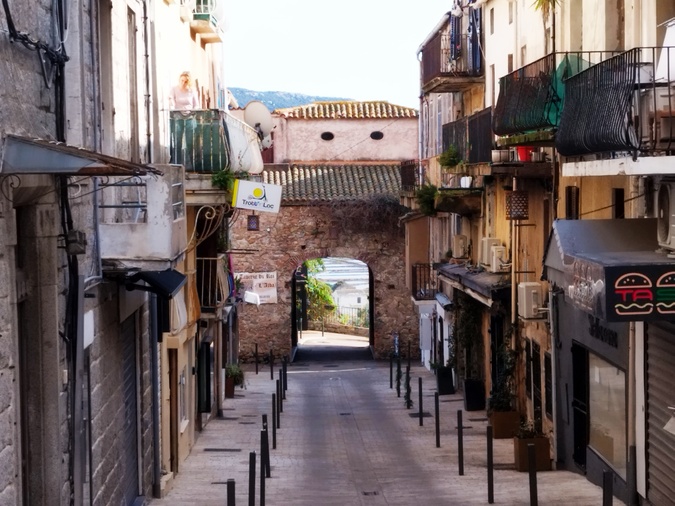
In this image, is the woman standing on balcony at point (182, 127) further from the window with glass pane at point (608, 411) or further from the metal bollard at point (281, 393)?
the metal bollard at point (281, 393)

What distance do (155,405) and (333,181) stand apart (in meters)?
29.6

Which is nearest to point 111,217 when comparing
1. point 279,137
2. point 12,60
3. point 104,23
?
point 104,23

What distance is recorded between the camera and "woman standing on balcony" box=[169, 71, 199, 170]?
59.9 ft

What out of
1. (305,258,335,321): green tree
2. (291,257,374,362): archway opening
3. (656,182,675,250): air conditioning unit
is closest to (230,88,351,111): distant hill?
(291,257,374,362): archway opening

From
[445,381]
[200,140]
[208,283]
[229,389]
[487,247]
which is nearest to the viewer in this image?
[200,140]

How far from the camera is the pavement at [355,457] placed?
16750mm

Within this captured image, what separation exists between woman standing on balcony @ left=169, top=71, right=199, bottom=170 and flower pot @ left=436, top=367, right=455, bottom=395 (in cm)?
1337

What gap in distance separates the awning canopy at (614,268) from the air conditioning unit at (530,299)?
5844 mm

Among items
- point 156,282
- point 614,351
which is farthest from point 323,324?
point 156,282

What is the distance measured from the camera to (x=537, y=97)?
56.9ft

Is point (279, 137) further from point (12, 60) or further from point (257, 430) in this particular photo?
point (12, 60)

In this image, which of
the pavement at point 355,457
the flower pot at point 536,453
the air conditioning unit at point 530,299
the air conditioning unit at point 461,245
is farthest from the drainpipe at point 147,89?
the air conditioning unit at point 461,245

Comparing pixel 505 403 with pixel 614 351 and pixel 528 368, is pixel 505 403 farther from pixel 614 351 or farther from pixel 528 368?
pixel 614 351

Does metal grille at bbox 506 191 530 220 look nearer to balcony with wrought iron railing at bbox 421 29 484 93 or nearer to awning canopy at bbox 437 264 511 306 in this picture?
awning canopy at bbox 437 264 511 306
